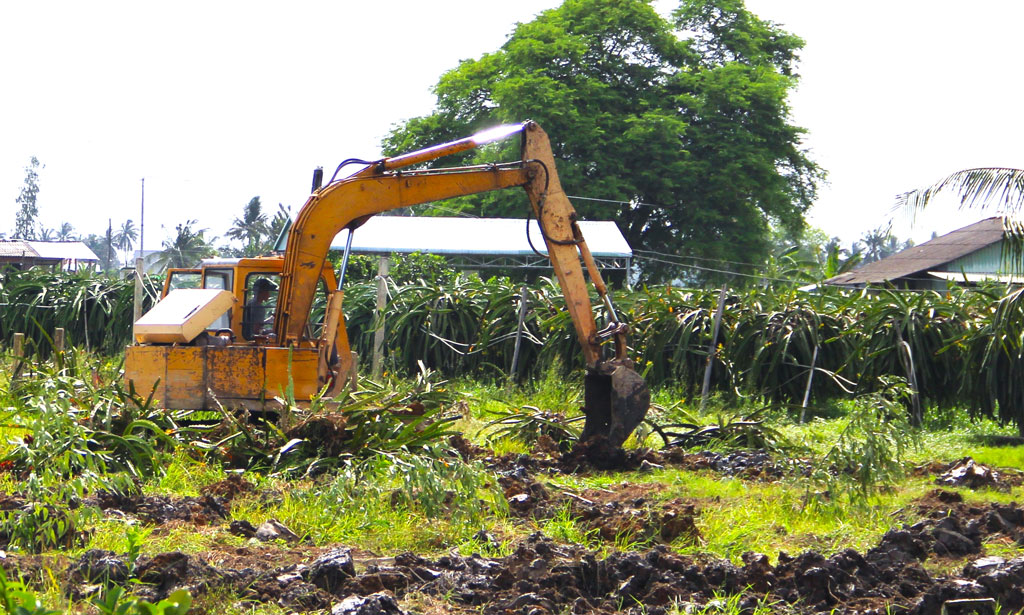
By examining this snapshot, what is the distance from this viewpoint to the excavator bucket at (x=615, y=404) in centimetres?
940

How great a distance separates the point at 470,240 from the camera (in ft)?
85.7

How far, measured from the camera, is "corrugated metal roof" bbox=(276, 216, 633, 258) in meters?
25.3

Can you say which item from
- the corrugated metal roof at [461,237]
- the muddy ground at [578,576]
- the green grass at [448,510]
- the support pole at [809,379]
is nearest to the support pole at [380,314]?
the support pole at [809,379]

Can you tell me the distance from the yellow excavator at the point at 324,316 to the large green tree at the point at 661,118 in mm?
21448

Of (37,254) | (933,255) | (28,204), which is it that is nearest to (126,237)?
(28,204)

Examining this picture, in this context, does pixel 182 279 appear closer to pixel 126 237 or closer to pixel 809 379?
pixel 809 379

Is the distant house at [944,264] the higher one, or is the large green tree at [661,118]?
the large green tree at [661,118]

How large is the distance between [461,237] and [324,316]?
16207mm

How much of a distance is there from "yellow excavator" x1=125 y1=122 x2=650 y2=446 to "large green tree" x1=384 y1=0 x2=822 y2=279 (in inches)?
844

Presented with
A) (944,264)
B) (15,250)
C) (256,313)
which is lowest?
(256,313)

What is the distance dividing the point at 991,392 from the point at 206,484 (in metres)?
8.33

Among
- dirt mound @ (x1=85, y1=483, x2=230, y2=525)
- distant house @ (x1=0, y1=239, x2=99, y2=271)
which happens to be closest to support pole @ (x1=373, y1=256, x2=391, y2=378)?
dirt mound @ (x1=85, y1=483, x2=230, y2=525)

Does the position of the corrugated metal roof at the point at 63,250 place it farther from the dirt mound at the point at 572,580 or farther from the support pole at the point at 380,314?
the dirt mound at the point at 572,580

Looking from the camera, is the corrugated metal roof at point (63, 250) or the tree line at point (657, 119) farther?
the corrugated metal roof at point (63, 250)
